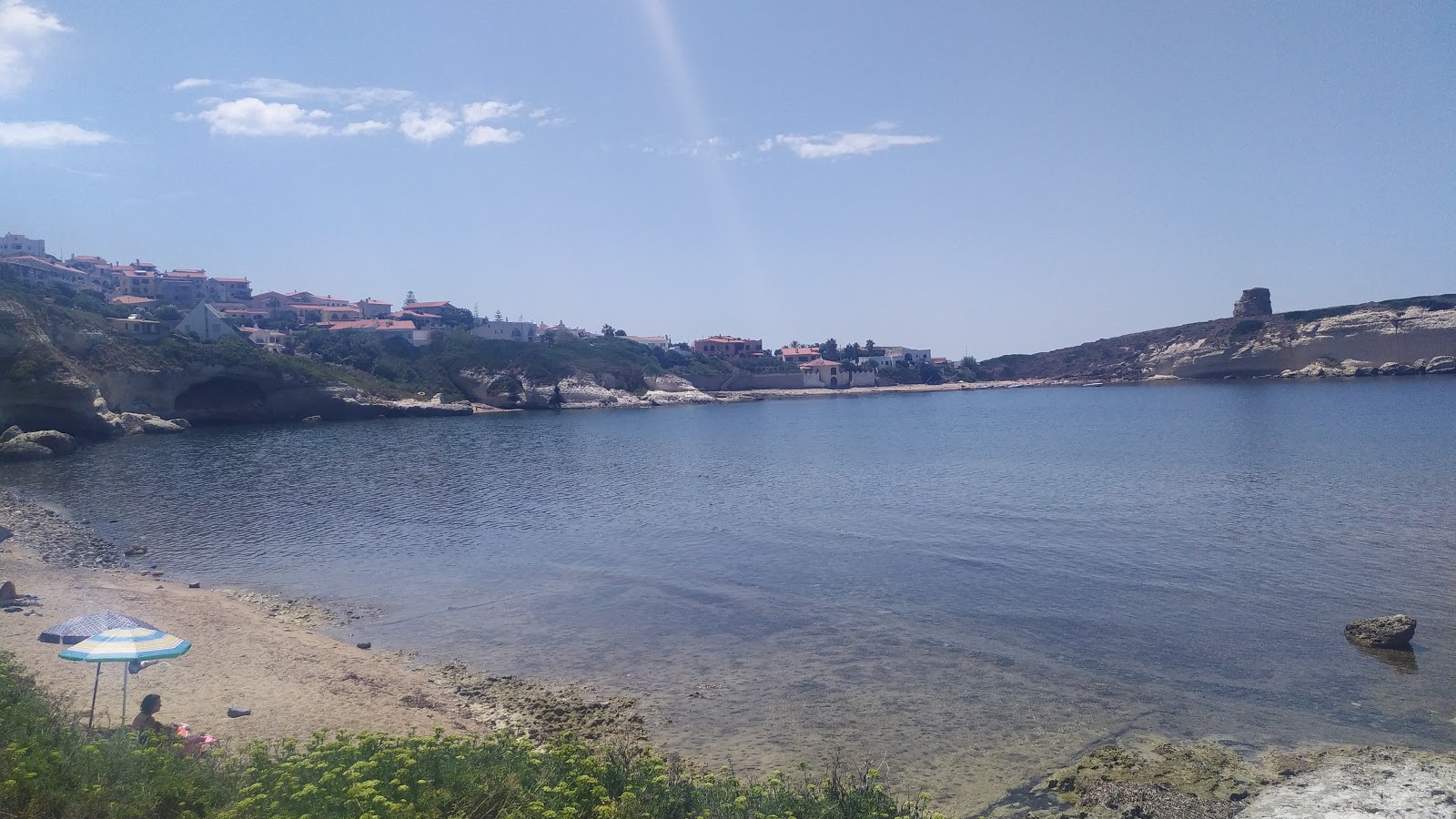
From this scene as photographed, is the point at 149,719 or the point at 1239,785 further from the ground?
the point at 149,719

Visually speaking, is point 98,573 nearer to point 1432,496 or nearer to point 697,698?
point 697,698

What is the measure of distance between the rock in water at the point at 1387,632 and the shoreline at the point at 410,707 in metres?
4.92

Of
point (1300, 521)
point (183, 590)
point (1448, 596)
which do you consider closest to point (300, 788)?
point (183, 590)

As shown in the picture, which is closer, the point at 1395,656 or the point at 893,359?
the point at 1395,656

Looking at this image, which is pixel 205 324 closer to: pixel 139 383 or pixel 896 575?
pixel 139 383

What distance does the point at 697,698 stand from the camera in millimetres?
15078

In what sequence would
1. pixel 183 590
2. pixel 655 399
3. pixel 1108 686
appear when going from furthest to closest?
1. pixel 655 399
2. pixel 183 590
3. pixel 1108 686

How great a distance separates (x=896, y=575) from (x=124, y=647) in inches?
716

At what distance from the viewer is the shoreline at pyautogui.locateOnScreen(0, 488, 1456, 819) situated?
1088 cm

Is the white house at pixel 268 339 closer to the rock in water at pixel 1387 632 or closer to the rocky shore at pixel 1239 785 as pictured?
the rocky shore at pixel 1239 785

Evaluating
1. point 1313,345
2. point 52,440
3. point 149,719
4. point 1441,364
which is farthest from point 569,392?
point 1441,364

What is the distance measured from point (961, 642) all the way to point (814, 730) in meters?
5.51

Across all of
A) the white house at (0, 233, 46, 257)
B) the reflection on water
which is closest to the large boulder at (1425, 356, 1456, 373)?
the reflection on water

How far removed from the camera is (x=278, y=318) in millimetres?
136250
